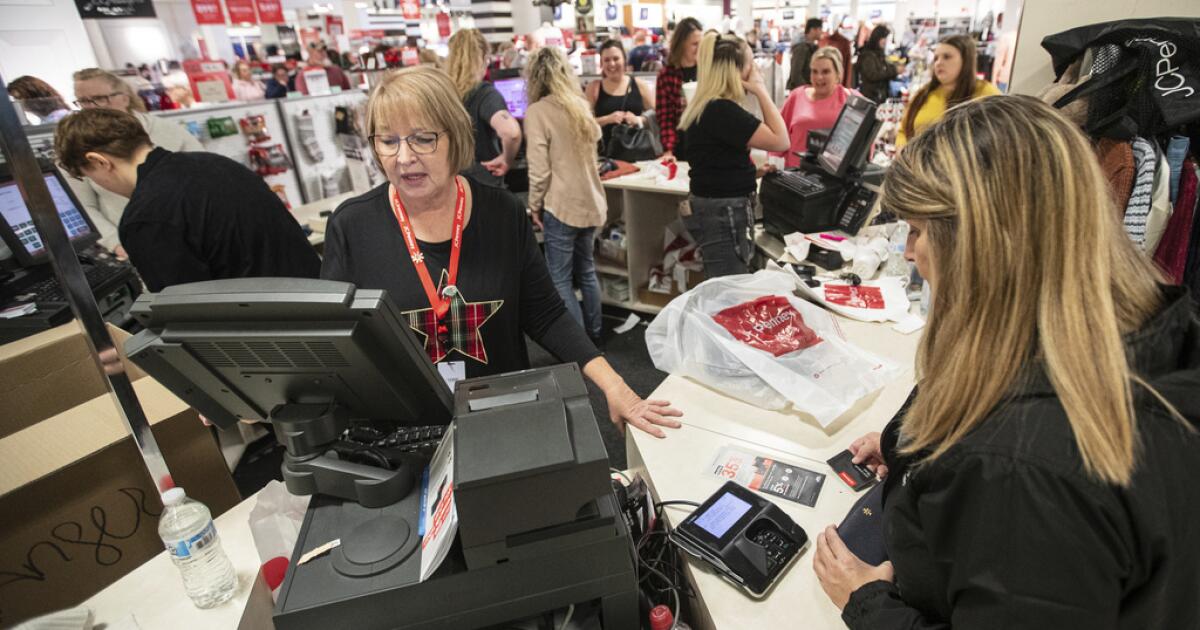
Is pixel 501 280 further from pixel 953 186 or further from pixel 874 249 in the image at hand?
pixel 874 249

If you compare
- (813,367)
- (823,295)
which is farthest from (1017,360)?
(823,295)

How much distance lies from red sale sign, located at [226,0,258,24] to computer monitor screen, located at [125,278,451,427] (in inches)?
220

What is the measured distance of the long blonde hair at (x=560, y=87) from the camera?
2.76 m

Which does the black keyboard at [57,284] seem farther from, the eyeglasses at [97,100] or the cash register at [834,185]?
the cash register at [834,185]

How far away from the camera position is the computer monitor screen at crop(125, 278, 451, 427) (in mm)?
679

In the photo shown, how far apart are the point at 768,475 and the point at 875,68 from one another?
21.9 ft

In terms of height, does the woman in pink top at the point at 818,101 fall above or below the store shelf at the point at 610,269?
above

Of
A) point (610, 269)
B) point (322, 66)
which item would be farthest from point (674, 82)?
point (322, 66)

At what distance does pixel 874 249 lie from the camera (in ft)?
7.56

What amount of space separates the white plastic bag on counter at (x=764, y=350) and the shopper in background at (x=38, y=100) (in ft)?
10.8

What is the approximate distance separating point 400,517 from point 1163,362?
903mm

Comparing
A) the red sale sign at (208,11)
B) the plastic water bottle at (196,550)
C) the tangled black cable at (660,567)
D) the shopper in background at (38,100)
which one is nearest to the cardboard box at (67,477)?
the plastic water bottle at (196,550)

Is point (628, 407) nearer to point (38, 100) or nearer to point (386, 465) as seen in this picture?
point (386, 465)

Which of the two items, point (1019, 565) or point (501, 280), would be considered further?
point (501, 280)
